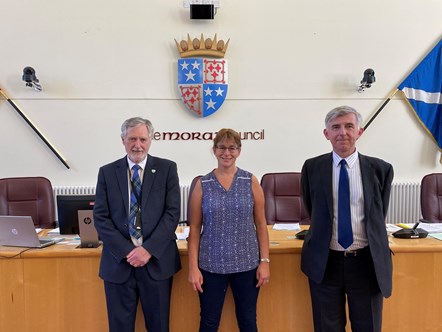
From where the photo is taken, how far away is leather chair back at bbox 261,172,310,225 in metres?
2.99

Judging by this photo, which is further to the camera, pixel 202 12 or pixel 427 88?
pixel 427 88

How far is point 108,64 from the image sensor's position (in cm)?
391

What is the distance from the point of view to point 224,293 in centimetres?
170

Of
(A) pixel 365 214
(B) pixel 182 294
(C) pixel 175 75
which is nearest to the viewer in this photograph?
(A) pixel 365 214

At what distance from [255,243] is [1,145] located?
3.49 meters

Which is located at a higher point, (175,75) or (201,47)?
(201,47)

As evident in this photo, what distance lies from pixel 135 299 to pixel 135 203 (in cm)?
46

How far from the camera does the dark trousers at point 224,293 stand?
167 centimetres

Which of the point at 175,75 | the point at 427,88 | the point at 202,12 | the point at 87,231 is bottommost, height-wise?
the point at 87,231

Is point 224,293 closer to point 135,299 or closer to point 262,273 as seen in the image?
point 262,273

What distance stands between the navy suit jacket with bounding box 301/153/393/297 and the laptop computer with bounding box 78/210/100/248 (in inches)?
46.1

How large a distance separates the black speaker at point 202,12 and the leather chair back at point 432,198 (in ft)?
8.77

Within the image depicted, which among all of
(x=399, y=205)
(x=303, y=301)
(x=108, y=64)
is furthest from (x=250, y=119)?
(x=303, y=301)

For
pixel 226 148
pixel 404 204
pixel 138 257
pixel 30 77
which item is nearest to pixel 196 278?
pixel 138 257
